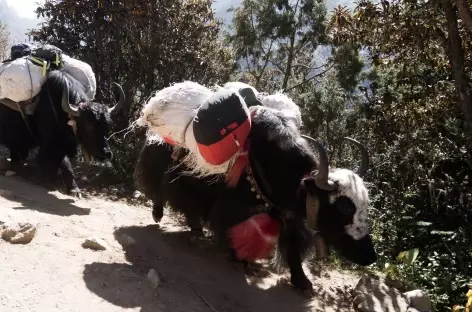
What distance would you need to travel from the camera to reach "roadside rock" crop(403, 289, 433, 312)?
11.2 feet

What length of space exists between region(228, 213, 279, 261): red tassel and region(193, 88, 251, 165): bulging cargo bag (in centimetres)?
50

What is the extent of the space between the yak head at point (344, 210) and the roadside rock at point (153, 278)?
1048 mm

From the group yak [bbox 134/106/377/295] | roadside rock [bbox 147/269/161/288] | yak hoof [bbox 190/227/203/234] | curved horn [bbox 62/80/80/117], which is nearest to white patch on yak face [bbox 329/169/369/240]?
yak [bbox 134/106/377/295]

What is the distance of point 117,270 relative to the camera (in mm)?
2959

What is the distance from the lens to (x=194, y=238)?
3998 millimetres

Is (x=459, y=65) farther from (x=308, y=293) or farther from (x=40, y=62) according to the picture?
(x=40, y=62)

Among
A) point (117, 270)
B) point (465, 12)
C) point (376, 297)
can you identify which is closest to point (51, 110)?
point (117, 270)

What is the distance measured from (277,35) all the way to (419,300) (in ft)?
28.5

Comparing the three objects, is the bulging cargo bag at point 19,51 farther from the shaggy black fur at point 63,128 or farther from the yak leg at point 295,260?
the yak leg at point 295,260

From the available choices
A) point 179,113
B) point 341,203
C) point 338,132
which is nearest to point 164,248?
point 179,113

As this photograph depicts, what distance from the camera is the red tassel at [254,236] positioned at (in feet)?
10.7

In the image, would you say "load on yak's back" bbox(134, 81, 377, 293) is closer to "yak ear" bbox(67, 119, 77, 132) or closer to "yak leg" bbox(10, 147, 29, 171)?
"yak ear" bbox(67, 119, 77, 132)

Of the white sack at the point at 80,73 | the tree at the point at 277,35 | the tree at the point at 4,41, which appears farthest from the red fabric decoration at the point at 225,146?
the tree at the point at 4,41

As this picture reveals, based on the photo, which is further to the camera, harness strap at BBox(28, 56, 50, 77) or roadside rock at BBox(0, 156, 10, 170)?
roadside rock at BBox(0, 156, 10, 170)
